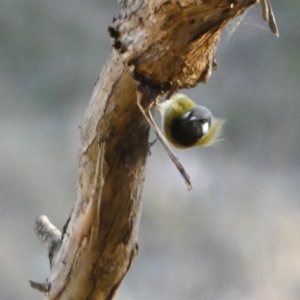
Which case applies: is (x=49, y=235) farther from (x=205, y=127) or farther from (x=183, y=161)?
(x=183, y=161)

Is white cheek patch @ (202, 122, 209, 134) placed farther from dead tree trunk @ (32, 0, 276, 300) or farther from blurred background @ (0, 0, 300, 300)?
blurred background @ (0, 0, 300, 300)

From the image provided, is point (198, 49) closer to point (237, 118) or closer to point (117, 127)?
point (117, 127)

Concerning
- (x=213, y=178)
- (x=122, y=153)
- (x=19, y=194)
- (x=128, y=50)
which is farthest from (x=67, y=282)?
(x=213, y=178)

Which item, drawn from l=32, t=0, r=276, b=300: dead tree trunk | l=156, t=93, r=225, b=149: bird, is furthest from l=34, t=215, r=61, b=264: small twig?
l=156, t=93, r=225, b=149: bird

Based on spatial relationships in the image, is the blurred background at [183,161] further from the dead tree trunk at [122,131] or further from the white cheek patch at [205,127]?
the white cheek patch at [205,127]

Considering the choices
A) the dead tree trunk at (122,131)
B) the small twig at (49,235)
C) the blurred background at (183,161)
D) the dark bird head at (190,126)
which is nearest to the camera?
the dead tree trunk at (122,131)

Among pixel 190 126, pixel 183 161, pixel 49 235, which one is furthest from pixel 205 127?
pixel 183 161

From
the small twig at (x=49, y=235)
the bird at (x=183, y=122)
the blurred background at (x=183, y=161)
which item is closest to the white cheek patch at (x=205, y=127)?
the bird at (x=183, y=122)
